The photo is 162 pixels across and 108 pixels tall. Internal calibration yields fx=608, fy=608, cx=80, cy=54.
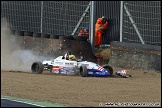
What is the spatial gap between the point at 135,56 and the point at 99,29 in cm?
395

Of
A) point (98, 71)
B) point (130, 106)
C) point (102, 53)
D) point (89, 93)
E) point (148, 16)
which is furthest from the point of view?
point (102, 53)

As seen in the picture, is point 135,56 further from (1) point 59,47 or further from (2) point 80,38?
(1) point 59,47

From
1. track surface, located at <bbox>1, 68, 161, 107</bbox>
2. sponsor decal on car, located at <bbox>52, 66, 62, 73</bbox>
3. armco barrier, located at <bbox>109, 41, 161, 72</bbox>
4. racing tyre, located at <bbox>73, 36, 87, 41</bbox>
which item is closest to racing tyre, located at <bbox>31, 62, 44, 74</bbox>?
sponsor decal on car, located at <bbox>52, 66, 62, 73</bbox>

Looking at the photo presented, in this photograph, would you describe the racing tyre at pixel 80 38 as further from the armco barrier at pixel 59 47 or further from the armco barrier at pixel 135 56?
the armco barrier at pixel 135 56

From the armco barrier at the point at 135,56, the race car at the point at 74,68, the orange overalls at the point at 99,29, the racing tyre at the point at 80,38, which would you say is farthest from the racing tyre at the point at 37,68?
the orange overalls at the point at 99,29

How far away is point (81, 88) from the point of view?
15.2 m

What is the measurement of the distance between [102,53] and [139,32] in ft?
8.43

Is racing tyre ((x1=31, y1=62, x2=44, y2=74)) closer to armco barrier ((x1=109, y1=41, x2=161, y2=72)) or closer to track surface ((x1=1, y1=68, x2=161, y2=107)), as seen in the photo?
track surface ((x1=1, y1=68, x2=161, y2=107))

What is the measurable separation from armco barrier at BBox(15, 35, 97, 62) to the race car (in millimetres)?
2240

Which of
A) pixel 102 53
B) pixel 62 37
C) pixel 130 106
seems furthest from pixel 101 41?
pixel 130 106

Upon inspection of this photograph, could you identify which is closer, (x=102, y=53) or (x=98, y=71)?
(x=98, y=71)

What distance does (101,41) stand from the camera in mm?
24125

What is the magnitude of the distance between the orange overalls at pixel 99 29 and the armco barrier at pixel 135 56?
8.44ft

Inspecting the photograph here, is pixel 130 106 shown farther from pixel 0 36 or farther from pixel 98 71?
pixel 0 36
